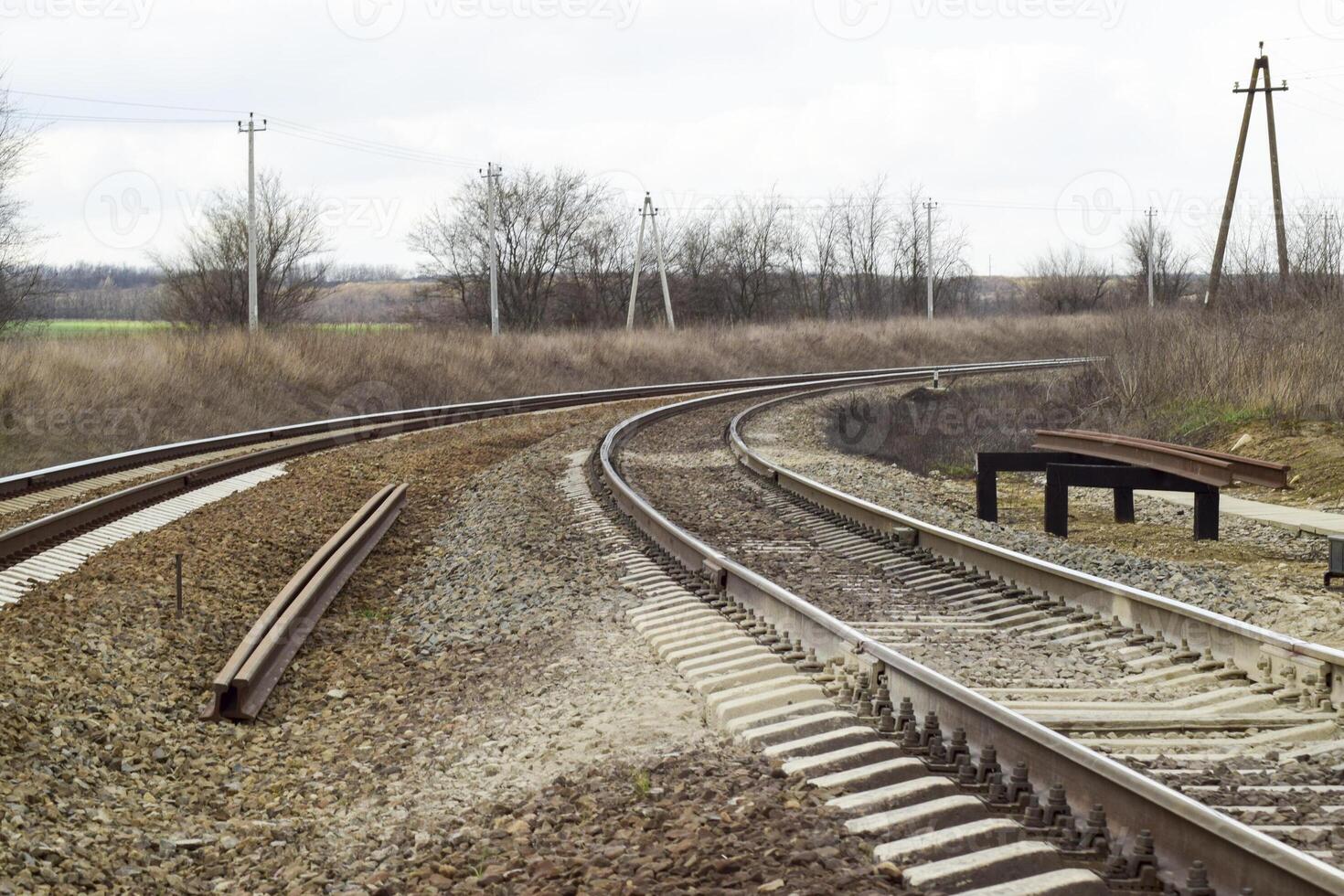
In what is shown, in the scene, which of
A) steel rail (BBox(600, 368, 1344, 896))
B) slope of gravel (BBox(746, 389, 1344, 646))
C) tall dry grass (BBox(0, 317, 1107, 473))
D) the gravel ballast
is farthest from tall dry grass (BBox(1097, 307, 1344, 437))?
steel rail (BBox(600, 368, 1344, 896))

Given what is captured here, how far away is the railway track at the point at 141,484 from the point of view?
29.6ft

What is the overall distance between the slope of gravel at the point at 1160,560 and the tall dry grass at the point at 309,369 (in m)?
9.68

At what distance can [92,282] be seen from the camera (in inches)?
3477

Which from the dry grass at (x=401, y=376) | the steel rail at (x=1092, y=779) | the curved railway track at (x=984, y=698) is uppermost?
the dry grass at (x=401, y=376)

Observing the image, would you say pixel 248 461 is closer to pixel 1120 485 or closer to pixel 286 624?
pixel 286 624

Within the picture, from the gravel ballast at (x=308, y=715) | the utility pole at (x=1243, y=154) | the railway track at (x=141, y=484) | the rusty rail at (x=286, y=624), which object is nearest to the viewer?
the gravel ballast at (x=308, y=715)

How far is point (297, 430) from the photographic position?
19641 mm

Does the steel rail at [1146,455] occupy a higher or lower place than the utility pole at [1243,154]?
lower

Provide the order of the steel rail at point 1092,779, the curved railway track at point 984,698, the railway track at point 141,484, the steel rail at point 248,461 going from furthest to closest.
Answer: the steel rail at point 248,461, the railway track at point 141,484, the curved railway track at point 984,698, the steel rail at point 1092,779

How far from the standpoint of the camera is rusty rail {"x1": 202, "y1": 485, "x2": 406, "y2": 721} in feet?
19.3

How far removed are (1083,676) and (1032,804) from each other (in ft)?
6.46

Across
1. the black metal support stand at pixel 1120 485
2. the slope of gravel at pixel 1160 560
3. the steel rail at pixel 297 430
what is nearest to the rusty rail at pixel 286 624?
the slope of gravel at pixel 1160 560

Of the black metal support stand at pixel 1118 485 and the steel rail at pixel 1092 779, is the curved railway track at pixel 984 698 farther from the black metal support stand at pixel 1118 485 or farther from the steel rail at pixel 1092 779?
the black metal support stand at pixel 1118 485

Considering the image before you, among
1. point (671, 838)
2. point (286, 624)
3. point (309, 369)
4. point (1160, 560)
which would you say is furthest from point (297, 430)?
point (671, 838)
